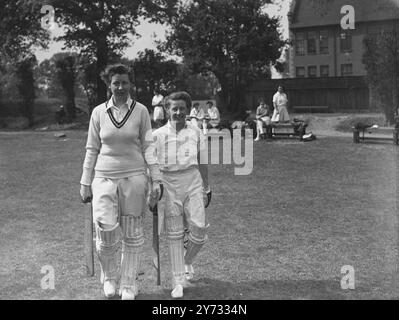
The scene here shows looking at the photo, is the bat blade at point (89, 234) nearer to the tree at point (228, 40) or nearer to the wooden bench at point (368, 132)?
the wooden bench at point (368, 132)

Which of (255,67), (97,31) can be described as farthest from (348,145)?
(97,31)

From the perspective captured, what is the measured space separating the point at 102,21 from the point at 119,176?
2620 centimetres

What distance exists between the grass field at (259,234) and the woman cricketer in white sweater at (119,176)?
0.36m

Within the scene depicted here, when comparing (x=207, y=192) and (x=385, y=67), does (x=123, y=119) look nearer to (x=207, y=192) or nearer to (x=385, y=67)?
(x=207, y=192)

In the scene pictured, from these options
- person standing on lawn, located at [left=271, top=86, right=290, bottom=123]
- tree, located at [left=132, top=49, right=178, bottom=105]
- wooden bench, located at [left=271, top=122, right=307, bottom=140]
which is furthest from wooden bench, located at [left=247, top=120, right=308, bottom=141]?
tree, located at [left=132, top=49, right=178, bottom=105]

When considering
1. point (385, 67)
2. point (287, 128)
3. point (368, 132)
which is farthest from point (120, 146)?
point (385, 67)

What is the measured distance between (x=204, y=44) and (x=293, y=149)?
1170 cm

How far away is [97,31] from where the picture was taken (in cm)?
3020

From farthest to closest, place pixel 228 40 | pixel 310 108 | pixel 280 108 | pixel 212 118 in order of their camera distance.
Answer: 1. pixel 310 108
2. pixel 228 40
3. pixel 212 118
4. pixel 280 108

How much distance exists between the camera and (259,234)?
7.38 meters

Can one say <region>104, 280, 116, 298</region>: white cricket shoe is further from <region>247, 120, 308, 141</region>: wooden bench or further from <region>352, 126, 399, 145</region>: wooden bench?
<region>247, 120, 308, 141</region>: wooden bench

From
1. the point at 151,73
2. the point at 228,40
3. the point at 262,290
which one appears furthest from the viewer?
the point at 151,73

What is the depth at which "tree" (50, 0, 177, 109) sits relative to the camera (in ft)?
93.4
